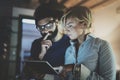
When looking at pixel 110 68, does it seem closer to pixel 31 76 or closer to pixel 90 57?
pixel 90 57

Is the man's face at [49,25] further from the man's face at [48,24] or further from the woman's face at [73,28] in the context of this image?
the woman's face at [73,28]

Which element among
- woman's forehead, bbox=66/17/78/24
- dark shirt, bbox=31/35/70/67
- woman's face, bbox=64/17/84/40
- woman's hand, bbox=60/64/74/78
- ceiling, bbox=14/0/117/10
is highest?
ceiling, bbox=14/0/117/10

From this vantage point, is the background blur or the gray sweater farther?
the gray sweater

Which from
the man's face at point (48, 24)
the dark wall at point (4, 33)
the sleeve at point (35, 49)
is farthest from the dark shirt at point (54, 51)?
the dark wall at point (4, 33)

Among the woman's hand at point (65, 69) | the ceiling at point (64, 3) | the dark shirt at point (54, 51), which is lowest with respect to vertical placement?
the woman's hand at point (65, 69)

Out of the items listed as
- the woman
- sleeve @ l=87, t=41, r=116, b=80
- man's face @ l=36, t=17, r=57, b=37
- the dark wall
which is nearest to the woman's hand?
the woman

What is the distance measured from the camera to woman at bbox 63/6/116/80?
205 centimetres

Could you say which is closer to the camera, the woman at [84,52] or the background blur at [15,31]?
the background blur at [15,31]

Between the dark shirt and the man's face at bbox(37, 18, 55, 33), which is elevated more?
the man's face at bbox(37, 18, 55, 33)

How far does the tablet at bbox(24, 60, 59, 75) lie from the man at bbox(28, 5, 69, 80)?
0.06 m

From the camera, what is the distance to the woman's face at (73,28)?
82.0 inches

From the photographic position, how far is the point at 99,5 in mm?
2203

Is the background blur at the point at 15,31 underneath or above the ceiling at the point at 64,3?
underneath

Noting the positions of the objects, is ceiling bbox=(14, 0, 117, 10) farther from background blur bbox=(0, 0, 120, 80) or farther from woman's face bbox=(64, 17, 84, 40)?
woman's face bbox=(64, 17, 84, 40)
